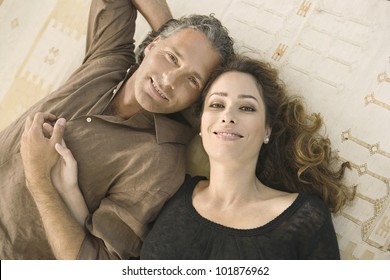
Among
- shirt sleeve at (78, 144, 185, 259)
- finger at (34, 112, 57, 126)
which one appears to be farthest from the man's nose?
finger at (34, 112, 57, 126)

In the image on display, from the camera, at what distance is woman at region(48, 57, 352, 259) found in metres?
1.48

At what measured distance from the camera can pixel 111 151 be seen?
1.74m

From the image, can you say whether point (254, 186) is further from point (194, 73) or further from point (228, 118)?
point (194, 73)

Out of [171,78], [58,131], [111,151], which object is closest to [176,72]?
[171,78]

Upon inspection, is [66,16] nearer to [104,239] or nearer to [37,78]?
[37,78]

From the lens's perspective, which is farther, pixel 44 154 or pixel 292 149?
pixel 292 149

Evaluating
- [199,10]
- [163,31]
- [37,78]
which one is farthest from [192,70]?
[37,78]

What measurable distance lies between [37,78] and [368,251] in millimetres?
1713

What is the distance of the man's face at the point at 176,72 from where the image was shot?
1728 millimetres

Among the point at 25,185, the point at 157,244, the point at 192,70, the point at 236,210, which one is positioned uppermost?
the point at 192,70

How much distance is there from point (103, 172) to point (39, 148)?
253 millimetres

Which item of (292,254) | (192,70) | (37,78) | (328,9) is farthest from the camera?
(37,78)

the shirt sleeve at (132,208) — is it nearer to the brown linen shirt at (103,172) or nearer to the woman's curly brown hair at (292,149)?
the brown linen shirt at (103,172)

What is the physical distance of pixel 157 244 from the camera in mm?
1563
